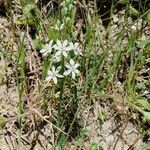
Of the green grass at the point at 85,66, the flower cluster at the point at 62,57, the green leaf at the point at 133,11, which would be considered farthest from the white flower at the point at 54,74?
the green leaf at the point at 133,11

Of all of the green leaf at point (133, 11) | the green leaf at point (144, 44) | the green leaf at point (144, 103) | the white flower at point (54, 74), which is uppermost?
the green leaf at point (133, 11)

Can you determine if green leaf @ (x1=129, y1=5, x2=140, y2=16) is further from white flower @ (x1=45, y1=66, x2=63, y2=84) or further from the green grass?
white flower @ (x1=45, y1=66, x2=63, y2=84)

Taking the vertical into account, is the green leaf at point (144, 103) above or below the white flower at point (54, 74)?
below

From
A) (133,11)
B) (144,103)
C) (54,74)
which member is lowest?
(144,103)

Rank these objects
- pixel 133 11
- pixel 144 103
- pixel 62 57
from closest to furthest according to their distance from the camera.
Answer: pixel 62 57, pixel 144 103, pixel 133 11

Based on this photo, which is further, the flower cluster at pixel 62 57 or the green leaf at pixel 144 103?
the green leaf at pixel 144 103

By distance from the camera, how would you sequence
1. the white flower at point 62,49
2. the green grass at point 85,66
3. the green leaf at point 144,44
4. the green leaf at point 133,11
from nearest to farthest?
1. the white flower at point 62,49
2. the green grass at point 85,66
3. the green leaf at point 144,44
4. the green leaf at point 133,11

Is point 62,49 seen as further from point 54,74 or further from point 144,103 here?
point 144,103

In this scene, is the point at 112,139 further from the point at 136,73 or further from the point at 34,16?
the point at 34,16

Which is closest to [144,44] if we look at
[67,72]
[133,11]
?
[133,11]

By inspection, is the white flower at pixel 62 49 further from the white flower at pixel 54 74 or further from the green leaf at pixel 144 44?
the green leaf at pixel 144 44

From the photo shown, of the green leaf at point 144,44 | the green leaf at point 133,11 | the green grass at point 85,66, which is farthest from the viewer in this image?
the green leaf at point 133,11
